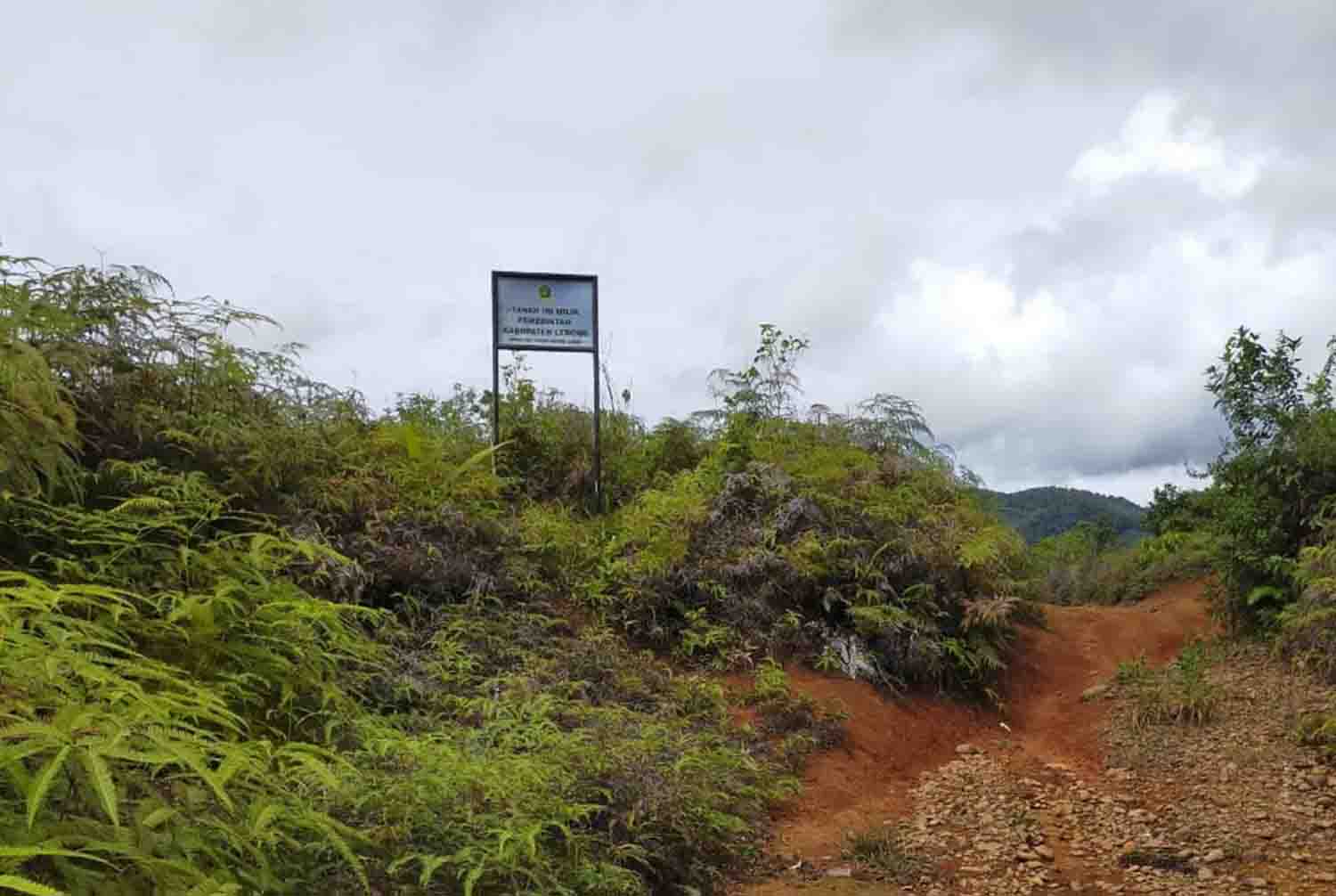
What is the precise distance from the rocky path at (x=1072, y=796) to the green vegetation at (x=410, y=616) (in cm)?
35

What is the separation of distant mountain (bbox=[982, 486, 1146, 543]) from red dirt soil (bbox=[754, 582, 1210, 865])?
161 cm

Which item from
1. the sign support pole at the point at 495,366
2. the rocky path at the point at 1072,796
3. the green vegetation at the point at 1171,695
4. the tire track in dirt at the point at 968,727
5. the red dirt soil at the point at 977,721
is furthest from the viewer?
the sign support pole at the point at 495,366

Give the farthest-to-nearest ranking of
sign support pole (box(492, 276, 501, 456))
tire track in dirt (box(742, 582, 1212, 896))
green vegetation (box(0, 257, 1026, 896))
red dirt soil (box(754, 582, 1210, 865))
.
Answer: sign support pole (box(492, 276, 501, 456)), red dirt soil (box(754, 582, 1210, 865)), tire track in dirt (box(742, 582, 1212, 896)), green vegetation (box(0, 257, 1026, 896))

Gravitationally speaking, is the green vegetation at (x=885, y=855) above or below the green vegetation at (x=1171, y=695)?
below

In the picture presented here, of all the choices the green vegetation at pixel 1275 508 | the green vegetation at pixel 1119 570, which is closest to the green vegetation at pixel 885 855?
the green vegetation at pixel 1275 508

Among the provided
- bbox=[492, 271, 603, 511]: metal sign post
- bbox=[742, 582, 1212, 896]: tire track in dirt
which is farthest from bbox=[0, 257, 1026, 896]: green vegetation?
bbox=[492, 271, 603, 511]: metal sign post

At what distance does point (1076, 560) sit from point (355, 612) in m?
10.5

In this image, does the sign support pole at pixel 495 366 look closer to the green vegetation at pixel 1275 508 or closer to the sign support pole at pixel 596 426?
the sign support pole at pixel 596 426

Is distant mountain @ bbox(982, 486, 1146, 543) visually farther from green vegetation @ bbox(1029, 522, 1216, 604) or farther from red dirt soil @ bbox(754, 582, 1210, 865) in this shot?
red dirt soil @ bbox(754, 582, 1210, 865)

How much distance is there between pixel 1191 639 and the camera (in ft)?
26.9

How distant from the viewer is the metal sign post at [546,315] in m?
9.30

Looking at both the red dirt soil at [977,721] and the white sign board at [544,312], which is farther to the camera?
the white sign board at [544,312]

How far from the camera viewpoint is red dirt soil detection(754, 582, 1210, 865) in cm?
504

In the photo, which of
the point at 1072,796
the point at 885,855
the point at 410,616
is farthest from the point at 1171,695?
the point at 410,616
